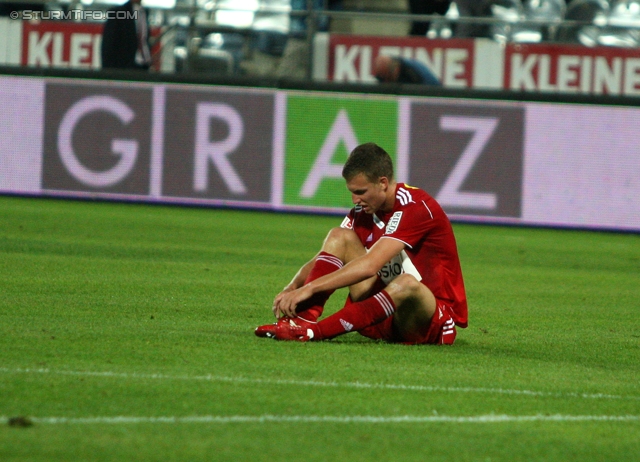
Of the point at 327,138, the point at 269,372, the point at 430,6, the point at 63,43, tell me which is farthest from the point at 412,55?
the point at 269,372

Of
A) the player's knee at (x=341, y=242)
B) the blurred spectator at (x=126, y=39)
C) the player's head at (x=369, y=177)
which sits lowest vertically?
the player's knee at (x=341, y=242)

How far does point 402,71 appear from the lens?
15102 mm

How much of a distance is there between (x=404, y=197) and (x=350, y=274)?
1.99ft

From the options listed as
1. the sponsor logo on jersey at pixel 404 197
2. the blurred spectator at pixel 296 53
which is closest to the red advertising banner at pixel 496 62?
the blurred spectator at pixel 296 53

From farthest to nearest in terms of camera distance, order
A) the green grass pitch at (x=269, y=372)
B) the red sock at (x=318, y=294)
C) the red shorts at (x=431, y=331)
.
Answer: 1. the red shorts at (x=431, y=331)
2. the red sock at (x=318, y=294)
3. the green grass pitch at (x=269, y=372)

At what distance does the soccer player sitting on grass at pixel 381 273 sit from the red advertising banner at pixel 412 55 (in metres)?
10.0

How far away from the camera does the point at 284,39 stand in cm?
1548

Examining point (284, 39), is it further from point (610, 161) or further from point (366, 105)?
point (610, 161)

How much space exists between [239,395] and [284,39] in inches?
450

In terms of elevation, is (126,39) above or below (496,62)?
above

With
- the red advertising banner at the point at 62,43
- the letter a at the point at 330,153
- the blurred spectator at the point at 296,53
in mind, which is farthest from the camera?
the red advertising banner at the point at 62,43

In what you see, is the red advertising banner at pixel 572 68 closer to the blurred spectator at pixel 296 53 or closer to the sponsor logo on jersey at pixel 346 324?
the blurred spectator at pixel 296 53

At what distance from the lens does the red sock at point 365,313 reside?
582 centimetres

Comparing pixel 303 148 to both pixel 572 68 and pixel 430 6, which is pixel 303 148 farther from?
pixel 430 6
